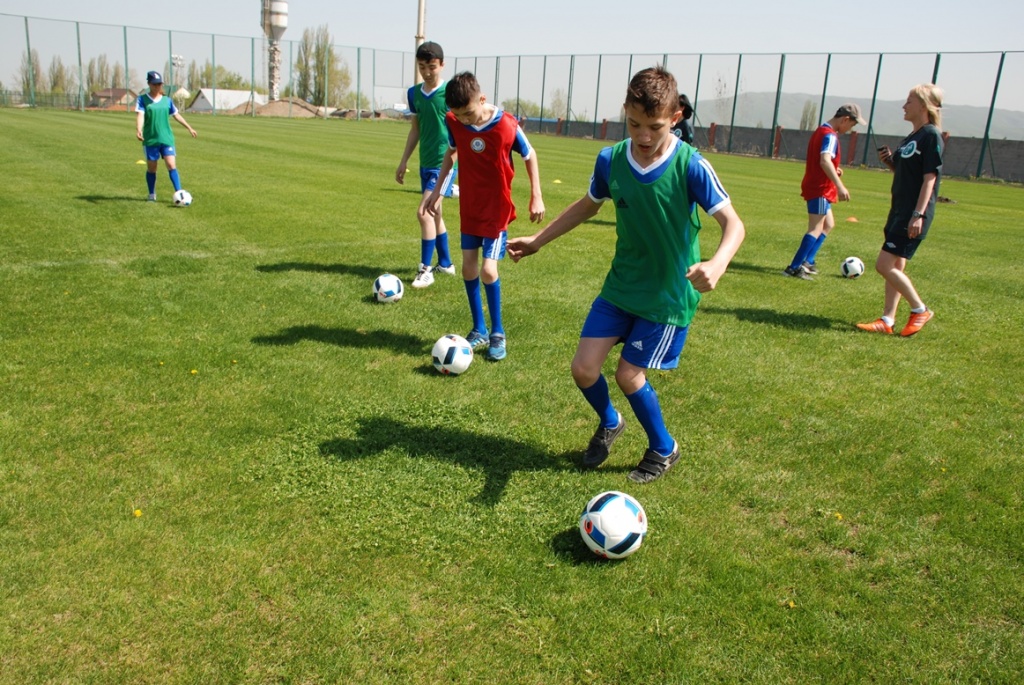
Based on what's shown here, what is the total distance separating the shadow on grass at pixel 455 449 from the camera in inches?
164

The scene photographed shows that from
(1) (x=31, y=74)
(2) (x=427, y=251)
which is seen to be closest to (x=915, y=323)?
(2) (x=427, y=251)

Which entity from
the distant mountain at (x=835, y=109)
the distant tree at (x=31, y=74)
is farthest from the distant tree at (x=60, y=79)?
the distant mountain at (x=835, y=109)

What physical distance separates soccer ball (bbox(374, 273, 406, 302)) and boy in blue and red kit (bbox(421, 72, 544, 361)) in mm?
1290

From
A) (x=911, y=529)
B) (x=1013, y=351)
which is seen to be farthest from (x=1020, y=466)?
(x=1013, y=351)

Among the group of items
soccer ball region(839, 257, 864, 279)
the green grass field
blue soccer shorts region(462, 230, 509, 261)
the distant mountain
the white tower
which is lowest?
the green grass field

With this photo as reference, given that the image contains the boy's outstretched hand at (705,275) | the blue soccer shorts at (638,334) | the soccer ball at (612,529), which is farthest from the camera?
the blue soccer shorts at (638,334)

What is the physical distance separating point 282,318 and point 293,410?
200cm

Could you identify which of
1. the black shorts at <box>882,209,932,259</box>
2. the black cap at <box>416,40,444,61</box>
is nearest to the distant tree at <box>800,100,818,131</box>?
the black shorts at <box>882,209,932,259</box>

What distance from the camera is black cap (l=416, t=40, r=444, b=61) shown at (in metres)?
6.85

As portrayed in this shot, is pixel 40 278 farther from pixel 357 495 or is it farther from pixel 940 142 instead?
pixel 940 142

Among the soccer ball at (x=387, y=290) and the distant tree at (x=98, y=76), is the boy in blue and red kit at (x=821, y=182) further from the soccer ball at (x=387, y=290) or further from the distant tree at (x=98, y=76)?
the distant tree at (x=98, y=76)

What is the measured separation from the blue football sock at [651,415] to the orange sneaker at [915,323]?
4.11m

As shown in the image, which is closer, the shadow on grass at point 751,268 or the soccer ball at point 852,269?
the soccer ball at point 852,269

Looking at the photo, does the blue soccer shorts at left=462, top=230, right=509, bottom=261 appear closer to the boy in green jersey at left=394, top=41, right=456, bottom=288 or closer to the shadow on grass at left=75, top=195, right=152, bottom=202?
the boy in green jersey at left=394, top=41, right=456, bottom=288
